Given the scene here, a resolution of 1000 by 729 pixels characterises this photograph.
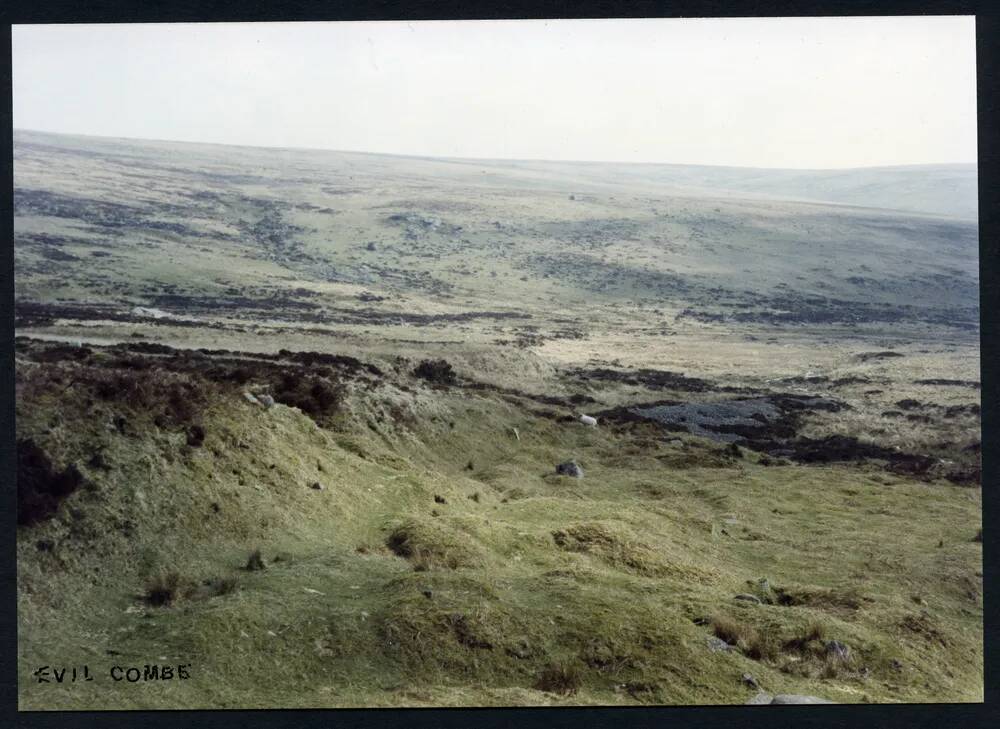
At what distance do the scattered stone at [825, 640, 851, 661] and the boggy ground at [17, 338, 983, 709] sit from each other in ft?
0.10

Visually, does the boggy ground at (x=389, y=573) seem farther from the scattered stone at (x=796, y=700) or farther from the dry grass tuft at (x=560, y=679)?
the scattered stone at (x=796, y=700)

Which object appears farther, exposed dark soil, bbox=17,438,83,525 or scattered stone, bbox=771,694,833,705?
exposed dark soil, bbox=17,438,83,525

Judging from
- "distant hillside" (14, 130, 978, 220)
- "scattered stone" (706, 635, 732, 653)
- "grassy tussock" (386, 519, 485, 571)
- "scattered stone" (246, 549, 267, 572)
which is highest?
"distant hillside" (14, 130, 978, 220)

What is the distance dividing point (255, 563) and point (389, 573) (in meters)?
2.00

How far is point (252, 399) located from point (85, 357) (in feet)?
10.9

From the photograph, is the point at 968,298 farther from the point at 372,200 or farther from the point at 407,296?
the point at 372,200

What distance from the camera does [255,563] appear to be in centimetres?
1327

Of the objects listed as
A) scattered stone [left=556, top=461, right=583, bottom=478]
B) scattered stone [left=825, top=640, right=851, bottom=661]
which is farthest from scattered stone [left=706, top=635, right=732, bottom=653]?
scattered stone [left=556, top=461, right=583, bottom=478]

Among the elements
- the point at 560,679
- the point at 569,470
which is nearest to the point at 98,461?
the point at 560,679

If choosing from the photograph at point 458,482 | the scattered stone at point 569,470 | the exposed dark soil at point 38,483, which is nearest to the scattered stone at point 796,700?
the photograph at point 458,482

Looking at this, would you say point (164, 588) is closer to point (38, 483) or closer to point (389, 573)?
point (38, 483)

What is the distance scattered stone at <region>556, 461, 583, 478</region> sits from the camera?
22.4 meters

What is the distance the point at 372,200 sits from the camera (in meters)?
59.8

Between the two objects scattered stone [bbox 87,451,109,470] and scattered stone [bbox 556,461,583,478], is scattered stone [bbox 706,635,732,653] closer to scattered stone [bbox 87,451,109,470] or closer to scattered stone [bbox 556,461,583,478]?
scattered stone [bbox 87,451,109,470]
